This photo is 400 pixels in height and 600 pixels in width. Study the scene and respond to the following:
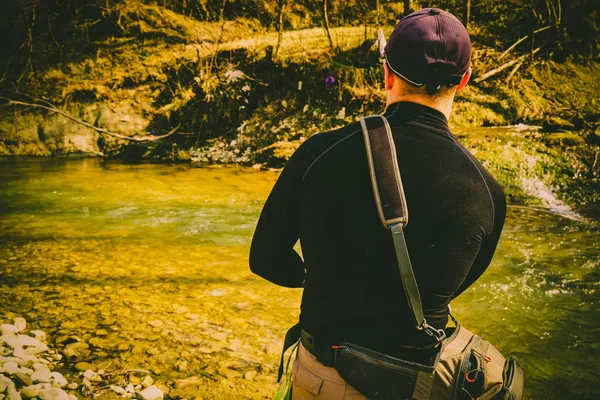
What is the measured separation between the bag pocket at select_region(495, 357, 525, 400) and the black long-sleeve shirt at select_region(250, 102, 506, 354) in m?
0.41

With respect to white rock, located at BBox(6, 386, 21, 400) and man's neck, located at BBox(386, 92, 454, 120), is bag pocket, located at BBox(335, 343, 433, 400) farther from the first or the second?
white rock, located at BBox(6, 386, 21, 400)

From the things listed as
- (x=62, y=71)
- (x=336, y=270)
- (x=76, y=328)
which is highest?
(x=62, y=71)

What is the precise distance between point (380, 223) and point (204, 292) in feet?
13.3

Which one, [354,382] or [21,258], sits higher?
[354,382]

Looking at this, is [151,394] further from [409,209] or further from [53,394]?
[409,209]

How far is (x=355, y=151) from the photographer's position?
4.95ft

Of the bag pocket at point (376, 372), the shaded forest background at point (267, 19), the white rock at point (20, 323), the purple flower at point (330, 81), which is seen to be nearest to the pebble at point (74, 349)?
the white rock at point (20, 323)

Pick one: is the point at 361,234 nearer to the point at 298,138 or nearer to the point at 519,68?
the point at 298,138

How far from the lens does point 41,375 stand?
3.38 metres

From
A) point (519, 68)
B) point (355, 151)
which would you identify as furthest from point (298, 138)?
point (355, 151)

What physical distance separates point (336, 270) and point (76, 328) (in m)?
3.62

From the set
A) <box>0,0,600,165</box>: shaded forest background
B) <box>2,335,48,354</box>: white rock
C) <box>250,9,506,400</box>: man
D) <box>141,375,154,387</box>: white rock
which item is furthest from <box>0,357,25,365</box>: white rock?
<box>0,0,600,165</box>: shaded forest background

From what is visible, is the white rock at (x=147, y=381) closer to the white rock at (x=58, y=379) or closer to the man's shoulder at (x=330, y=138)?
the white rock at (x=58, y=379)

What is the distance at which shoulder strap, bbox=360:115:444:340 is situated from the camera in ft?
4.69
